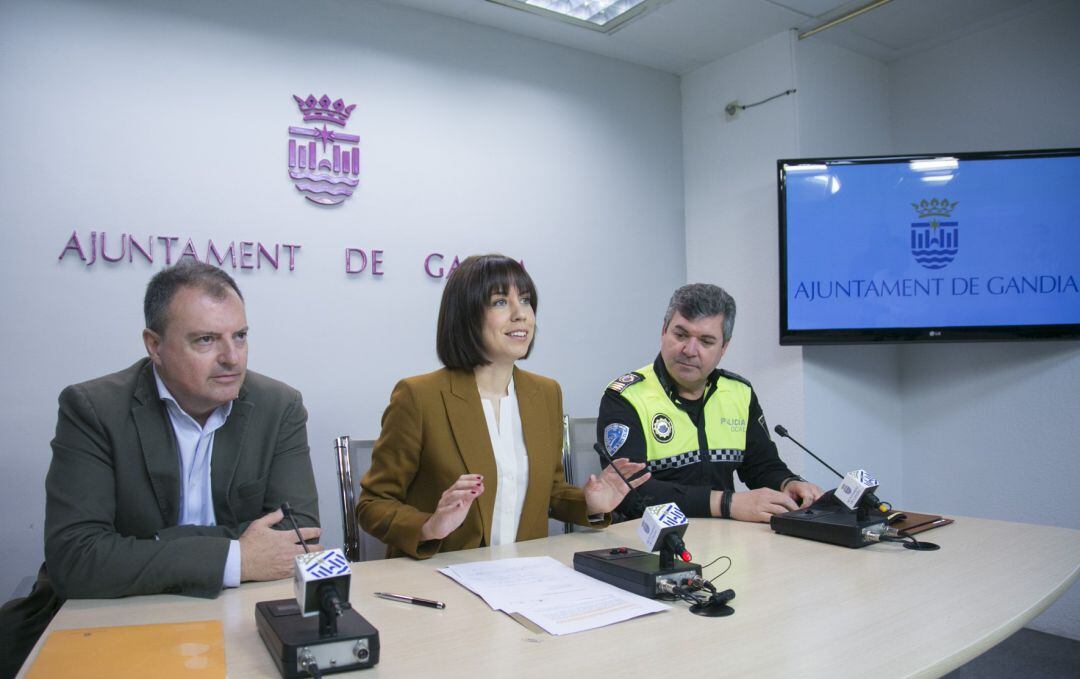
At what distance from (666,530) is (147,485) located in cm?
112

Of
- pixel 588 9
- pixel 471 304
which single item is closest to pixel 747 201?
pixel 588 9

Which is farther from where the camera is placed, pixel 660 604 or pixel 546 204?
pixel 546 204

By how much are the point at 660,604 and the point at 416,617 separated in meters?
0.43

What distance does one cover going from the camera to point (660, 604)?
51.6 inches

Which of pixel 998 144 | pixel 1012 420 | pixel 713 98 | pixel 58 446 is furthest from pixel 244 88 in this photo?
pixel 1012 420

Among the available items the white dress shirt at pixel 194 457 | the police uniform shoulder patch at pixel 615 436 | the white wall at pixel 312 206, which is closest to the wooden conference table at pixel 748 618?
the white dress shirt at pixel 194 457

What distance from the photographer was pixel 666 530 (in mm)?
1414

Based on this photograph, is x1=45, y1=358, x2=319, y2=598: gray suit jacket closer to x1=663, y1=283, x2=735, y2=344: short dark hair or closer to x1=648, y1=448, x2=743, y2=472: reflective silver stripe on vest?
x1=648, y1=448, x2=743, y2=472: reflective silver stripe on vest

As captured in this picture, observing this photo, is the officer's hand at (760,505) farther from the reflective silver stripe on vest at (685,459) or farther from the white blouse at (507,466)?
the white blouse at (507,466)

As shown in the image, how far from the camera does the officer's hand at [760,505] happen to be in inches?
80.5

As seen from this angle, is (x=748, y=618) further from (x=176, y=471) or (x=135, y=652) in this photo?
(x=176, y=471)

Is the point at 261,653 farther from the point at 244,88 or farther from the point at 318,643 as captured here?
the point at 244,88

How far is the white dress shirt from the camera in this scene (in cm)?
167

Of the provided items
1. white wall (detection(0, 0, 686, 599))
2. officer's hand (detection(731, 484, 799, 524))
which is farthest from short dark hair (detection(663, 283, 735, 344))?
white wall (detection(0, 0, 686, 599))
